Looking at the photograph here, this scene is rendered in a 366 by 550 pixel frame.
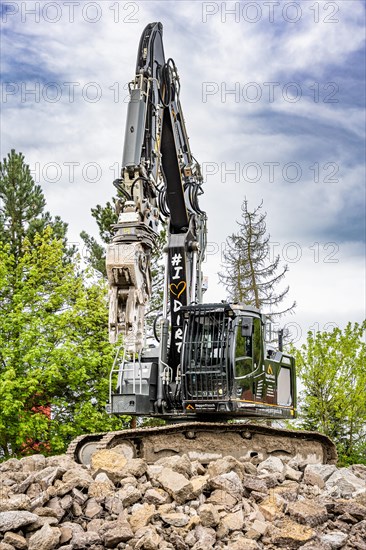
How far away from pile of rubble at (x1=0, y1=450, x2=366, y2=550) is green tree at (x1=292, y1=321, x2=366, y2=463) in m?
14.6

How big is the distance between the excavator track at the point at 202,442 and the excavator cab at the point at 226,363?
0.42m

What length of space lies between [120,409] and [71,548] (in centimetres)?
445

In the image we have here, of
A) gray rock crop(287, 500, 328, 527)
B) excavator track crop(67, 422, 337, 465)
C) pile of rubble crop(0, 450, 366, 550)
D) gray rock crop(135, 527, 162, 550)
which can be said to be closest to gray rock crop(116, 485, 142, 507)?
pile of rubble crop(0, 450, 366, 550)

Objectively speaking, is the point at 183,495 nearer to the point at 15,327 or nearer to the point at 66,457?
the point at 66,457

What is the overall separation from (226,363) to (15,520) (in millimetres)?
5050

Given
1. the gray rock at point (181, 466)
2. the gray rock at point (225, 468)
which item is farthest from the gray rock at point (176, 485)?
the gray rock at point (225, 468)

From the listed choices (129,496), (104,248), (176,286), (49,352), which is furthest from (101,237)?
(129,496)

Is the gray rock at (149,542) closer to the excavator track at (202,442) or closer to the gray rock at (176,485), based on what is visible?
the gray rock at (176,485)

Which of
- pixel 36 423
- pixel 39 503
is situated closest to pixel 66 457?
pixel 39 503

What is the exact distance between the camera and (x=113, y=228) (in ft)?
38.1

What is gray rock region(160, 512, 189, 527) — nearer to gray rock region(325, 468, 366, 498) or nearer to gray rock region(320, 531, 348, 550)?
gray rock region(320, 531, 348, 550)

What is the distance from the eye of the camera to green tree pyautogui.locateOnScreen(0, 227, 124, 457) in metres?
23.3

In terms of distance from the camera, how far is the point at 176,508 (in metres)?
8.90

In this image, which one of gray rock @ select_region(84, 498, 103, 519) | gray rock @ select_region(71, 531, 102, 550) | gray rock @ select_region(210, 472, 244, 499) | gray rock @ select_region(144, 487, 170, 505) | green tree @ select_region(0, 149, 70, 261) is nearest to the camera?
gray rock @ select_region(71, 531, 102, 550)
